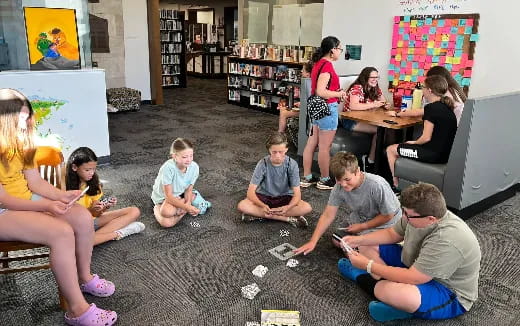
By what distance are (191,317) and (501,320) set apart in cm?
163

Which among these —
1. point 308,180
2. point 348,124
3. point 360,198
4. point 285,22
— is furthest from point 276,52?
point 360,198

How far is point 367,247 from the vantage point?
2451mm

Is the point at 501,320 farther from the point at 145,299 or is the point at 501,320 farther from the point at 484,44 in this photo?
the point at 484,44

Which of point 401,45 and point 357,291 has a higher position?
point 401,45

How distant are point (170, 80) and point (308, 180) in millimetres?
8040

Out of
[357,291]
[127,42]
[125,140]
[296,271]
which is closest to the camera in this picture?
[357,291]

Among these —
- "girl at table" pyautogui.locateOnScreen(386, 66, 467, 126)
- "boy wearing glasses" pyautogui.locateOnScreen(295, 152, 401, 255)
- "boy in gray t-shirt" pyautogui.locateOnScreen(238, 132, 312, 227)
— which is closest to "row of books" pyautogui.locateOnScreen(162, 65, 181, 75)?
"girl at table" pyautogui.locateOnScreen(386, 66, 467, 126)

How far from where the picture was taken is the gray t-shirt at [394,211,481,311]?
1938 millimetres

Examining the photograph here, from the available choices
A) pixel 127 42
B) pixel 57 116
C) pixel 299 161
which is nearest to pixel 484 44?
pixel 299 161

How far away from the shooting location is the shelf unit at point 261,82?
7.88 meters

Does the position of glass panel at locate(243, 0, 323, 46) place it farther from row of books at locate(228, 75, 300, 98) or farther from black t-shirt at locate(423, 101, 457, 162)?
black t-shirt at locate(423, 101, 457, 162)

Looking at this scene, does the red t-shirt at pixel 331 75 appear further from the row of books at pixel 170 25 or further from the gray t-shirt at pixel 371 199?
the row of books at pixel 170 25

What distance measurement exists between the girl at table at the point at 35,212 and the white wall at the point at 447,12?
14.3ft

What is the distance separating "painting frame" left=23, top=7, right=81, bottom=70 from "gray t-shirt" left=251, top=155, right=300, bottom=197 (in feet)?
10.1
